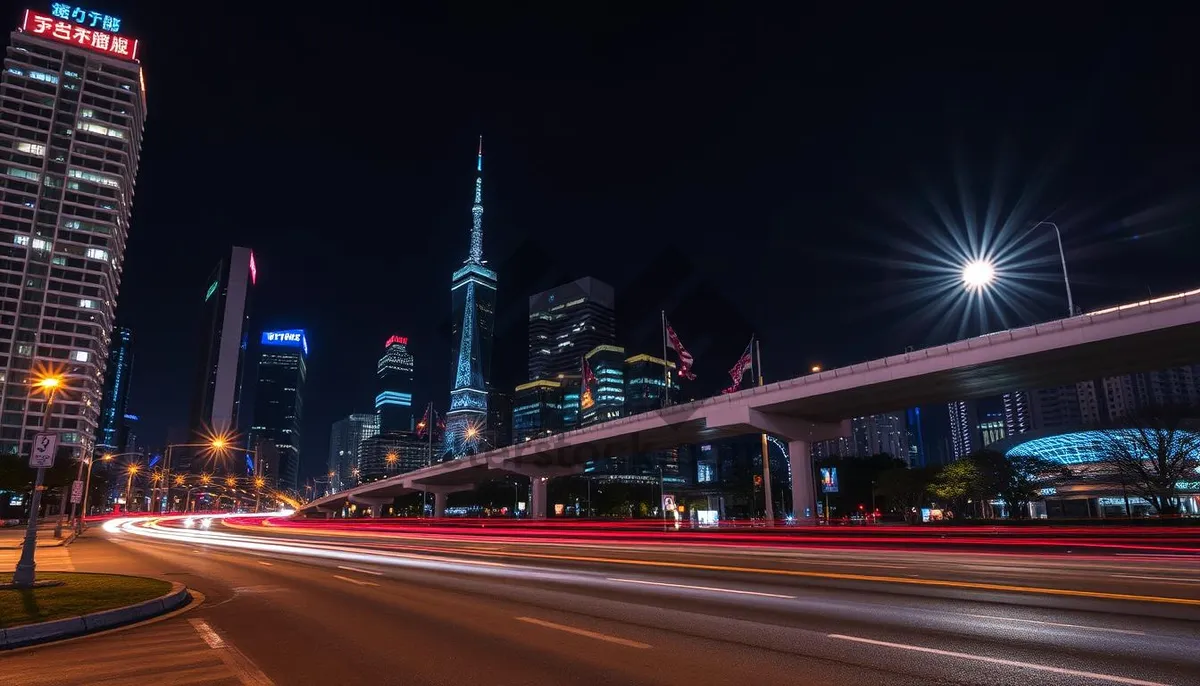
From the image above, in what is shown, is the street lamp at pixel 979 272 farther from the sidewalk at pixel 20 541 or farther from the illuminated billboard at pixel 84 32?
the illuminated billboard at pixel 84 32

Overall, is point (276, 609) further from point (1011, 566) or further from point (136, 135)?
point (136, 135)

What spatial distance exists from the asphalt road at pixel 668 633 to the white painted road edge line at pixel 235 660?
39mm

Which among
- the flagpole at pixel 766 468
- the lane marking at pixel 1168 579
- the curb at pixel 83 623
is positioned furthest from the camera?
the flagpole at pixel 766 468

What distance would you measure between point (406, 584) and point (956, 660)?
45.1 ft

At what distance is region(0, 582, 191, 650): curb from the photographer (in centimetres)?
1044

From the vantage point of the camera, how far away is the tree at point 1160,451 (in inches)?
2293

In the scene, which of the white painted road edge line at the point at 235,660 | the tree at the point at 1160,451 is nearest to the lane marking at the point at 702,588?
the white painted road edge line at the point at 235,660

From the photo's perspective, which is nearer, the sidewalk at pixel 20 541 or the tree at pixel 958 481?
the sidewalk at pixel 20 541

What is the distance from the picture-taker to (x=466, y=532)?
5347 cm

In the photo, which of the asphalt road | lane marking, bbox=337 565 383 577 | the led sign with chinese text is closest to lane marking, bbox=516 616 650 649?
the asphalt road

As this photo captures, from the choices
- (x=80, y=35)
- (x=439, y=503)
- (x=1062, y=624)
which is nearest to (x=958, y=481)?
(x=1062, y=624)

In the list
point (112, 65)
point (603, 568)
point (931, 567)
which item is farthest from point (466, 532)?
point (112, 65)

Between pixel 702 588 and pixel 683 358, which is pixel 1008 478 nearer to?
pixel 683 358

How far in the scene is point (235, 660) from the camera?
29.2 feet
